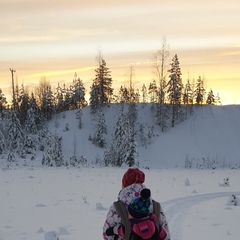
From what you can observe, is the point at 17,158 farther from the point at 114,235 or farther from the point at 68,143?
the point at 114,235

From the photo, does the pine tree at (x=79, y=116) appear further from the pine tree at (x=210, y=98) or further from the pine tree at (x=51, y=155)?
the pine tree at (x=210, y=98)

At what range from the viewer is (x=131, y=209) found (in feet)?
14.2

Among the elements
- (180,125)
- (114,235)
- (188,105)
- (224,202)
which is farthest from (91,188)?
(188,105)

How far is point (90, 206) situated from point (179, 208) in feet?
8.53

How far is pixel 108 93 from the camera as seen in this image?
208 ft

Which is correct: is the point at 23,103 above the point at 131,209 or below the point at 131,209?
above

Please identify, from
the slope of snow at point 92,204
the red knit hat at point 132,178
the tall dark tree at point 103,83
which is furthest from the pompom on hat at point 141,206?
the tall dark tree at point 103,83

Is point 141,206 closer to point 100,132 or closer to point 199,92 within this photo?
point 100,132

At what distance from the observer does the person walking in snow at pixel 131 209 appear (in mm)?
4316

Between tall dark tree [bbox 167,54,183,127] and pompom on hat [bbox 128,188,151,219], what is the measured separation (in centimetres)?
5123

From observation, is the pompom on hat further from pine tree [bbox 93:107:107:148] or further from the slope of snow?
pine tree [bbox 93:107:107:148]

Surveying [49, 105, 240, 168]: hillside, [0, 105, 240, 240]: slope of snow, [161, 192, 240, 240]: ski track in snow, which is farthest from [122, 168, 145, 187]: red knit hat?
[49, 105, 240, 168]: hillside

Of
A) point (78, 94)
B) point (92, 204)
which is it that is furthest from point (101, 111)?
point (92, 204)

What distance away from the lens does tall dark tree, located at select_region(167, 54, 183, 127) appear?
56031 mm
